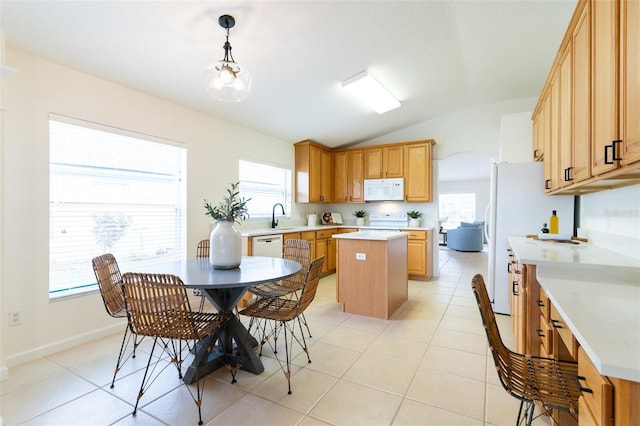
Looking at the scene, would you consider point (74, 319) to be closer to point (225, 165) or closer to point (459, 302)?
point (225, 165)

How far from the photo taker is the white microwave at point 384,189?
18.2ft

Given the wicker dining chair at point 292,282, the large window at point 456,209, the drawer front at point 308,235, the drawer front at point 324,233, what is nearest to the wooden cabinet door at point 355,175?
the drawer front at point 324,233

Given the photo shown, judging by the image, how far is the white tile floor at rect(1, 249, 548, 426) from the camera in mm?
1730

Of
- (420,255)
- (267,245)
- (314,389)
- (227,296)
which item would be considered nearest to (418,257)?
(420,255)

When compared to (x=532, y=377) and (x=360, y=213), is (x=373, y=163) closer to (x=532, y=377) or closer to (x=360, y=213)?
(x=360, y=213)

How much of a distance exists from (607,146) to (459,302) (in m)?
2.97

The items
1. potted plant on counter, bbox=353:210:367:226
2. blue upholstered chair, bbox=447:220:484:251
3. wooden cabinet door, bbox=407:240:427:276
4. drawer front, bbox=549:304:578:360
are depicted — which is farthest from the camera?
blue upholstered chair, bbox=447:220:484:251

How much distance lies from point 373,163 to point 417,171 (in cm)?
87

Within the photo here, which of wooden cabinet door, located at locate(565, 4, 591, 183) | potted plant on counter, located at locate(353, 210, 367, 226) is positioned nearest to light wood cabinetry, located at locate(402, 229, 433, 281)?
potted plant on counter, located at locate(353, 210, 367, 226)

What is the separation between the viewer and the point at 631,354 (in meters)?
A: 0.73

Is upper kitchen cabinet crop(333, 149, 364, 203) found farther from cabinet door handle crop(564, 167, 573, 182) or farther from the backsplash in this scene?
cabinet door handle crop(564, 167, 573, 182)

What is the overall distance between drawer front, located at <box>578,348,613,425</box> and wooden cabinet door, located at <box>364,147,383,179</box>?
4975 mm

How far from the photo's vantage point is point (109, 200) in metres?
2.95

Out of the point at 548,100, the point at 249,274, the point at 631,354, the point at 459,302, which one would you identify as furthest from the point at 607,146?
the point at 459,302
